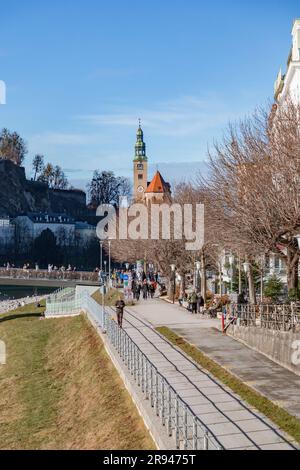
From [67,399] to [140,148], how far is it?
147 metres

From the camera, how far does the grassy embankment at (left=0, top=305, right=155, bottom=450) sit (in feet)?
52.1

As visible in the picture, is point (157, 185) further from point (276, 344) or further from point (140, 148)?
point (276, 344)

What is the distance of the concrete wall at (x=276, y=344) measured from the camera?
1897cm

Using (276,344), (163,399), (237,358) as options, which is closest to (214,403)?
(163,399)

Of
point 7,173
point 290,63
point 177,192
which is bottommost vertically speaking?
point 177,192

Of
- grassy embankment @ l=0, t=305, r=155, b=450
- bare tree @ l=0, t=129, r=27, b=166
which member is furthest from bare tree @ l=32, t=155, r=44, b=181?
grassy embankment @ l=0, t=305, r=155, b=450

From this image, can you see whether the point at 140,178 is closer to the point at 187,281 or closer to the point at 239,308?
the point at 187,281

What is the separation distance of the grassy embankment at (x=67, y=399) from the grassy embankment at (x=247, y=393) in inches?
111

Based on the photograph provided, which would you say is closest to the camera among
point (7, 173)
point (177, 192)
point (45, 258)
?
point (177, 192)

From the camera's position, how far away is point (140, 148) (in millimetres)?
165875

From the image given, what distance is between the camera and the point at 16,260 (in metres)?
129

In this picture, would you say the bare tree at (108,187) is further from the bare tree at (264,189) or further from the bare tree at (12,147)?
the bare tree at (264,189)

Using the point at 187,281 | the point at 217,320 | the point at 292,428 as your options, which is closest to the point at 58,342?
the point at 217,320

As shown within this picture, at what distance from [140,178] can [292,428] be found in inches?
5971
